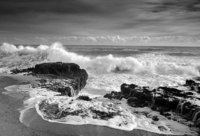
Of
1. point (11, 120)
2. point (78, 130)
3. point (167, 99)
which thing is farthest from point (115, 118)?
point (11, 120)

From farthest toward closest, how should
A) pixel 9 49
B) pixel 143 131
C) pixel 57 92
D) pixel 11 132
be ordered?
1. pixel 9 49
2. pixel 57 92
3. pixel 143 131
4. pixel 11 132

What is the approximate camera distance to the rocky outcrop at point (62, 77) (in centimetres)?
1672

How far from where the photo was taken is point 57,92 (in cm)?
1595

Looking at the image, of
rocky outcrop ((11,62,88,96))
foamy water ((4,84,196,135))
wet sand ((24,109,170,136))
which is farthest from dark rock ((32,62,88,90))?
wet sand ((24,109,170,136))

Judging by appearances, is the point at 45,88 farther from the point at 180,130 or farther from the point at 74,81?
the point at 180,130

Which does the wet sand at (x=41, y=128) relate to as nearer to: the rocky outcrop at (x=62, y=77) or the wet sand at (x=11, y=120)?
the wet sand at (x=11, y=120)

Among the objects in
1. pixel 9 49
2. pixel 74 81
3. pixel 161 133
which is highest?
pixel 9 49

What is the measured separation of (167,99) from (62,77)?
13.1m

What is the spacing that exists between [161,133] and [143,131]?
1030 mm

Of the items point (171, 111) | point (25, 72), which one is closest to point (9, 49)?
point (25, 72)

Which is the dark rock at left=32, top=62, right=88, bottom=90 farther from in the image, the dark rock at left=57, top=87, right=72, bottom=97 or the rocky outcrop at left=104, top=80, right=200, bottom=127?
the rocky outcrop at left=104, top=80, right=200, bottom=127

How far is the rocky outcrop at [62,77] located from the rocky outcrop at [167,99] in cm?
464

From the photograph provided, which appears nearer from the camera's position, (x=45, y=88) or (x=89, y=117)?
(x=89, y=117)

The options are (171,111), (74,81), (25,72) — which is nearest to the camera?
(171,111)
